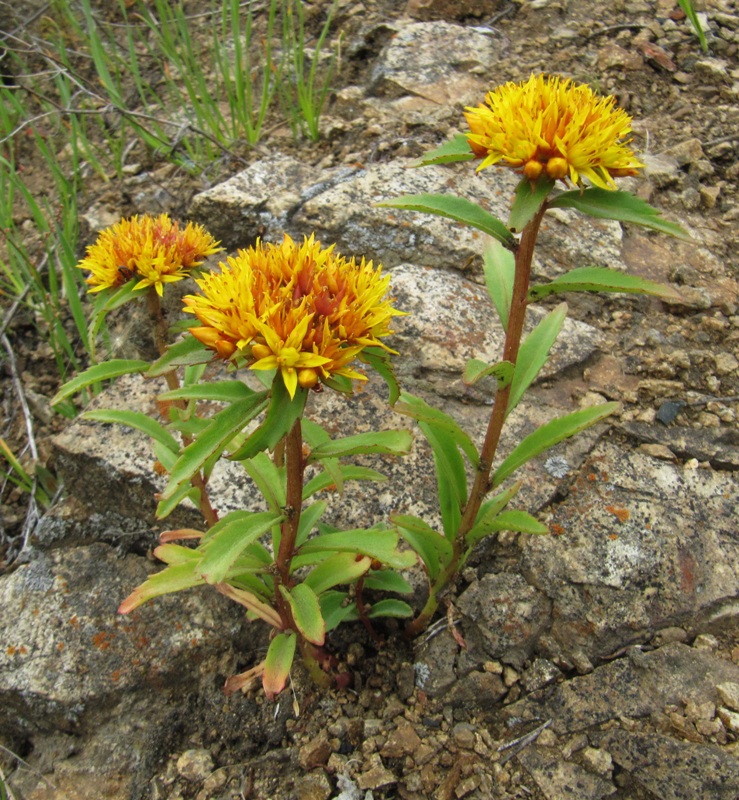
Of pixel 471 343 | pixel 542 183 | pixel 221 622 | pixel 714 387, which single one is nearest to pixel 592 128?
pixel 542 183

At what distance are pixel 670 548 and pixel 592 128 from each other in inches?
57.4

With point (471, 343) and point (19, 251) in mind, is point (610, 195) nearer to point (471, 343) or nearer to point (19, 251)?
point (471, 343)

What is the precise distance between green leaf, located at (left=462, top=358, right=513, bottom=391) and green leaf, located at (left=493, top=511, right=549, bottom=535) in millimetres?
422

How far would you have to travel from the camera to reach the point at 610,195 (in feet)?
5.77

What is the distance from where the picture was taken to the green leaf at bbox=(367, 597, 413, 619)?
2.36m

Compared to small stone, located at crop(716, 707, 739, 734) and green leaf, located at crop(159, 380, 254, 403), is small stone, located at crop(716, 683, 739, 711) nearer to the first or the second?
small stone, located at crop(716, 707, 739, 734)

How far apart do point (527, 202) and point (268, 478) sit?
106 centimetres

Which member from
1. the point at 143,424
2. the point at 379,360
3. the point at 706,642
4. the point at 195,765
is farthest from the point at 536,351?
the point at 195,765

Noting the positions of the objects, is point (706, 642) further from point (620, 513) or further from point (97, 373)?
point (97, 373)

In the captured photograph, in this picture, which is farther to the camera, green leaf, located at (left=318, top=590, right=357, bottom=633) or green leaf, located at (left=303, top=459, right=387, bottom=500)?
green leaf, located at (left=318, top=590, right=357, bottom=633)

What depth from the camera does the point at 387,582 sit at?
92.7 inches

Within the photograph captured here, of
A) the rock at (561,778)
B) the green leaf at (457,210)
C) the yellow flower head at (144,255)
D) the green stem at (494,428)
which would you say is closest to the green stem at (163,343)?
the yellow flower head at (144,255)

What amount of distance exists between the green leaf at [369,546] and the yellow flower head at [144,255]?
936mm

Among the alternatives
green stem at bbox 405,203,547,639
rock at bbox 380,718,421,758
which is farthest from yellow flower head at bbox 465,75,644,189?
rock at bbox 380,718,421,758
